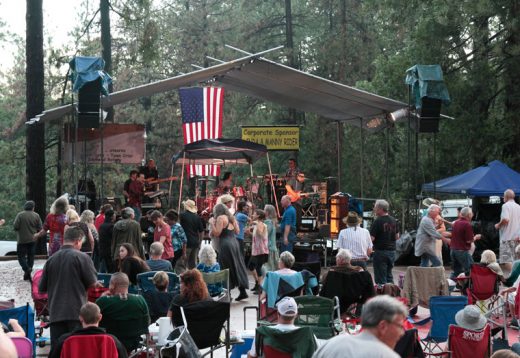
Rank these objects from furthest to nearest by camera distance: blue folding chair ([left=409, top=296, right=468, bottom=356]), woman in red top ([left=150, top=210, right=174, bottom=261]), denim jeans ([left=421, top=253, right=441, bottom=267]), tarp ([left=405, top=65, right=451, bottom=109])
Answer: tarp ([left=405, top=65, right=451, bottom=109]) < denim jeans ([left=421, top=253, right=441, bottom=267]) < woman in red top ([left=150, top=210, right=174, bottom=261]) < blue folding chair ([left=409, top=296, right=468, bottom=356])

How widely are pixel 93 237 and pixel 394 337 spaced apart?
410 inches

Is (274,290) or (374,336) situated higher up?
(374,336)

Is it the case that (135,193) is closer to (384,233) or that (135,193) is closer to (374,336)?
(384,233)

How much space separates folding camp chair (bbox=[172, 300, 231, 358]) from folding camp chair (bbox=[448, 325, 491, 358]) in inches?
81.6

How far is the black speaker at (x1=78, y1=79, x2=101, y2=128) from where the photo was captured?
17.0 m

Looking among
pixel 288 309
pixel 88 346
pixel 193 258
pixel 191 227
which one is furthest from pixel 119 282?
pixel 193 258

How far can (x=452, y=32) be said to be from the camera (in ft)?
78.3

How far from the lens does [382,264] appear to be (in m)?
14.4

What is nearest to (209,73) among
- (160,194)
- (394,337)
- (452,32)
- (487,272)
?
(160,194)

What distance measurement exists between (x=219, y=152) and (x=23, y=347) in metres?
14.0

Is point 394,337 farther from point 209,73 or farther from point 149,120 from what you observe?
point 149,120

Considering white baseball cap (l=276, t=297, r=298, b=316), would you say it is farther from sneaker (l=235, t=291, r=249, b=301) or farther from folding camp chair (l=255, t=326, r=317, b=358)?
sneaker (l=235, t=291, r=249, b=301)

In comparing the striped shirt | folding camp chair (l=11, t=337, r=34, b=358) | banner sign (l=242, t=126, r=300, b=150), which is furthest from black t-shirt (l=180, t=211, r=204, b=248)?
banner sign (l=242, t=126, r=300, b=150)

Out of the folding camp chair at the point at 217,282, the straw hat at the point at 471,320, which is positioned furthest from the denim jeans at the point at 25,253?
the straw hat at the point at 471,320
